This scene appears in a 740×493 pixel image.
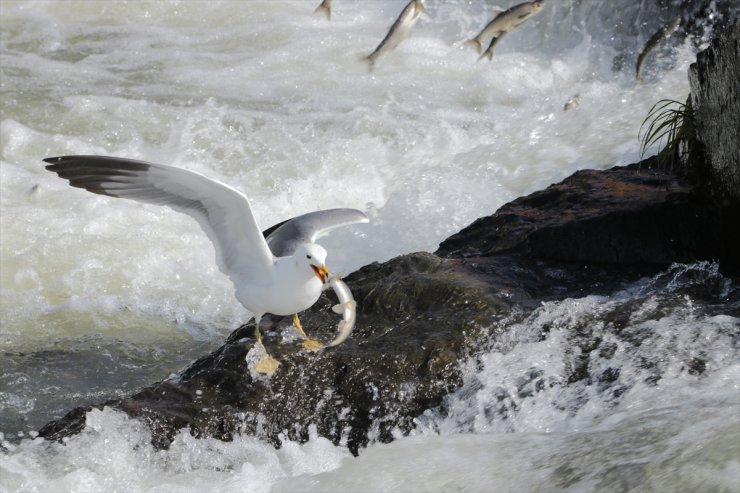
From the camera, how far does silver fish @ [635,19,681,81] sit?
8.54 m

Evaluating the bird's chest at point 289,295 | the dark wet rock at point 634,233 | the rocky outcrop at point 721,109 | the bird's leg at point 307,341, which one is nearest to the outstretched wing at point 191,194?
the bird's chest at point 289,295

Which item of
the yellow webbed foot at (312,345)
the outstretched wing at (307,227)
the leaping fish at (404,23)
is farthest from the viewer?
the leaping fish at (404,23)

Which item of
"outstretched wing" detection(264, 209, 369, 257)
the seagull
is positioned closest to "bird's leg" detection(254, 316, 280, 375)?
the seagull

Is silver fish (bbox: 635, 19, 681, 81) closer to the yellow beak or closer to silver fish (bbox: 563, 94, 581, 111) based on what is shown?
silver fish (bbox: 563, 94, 581, 111)

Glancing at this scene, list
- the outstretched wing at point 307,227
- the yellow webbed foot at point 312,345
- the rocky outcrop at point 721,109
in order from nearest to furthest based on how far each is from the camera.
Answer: the yellow webbed foot at point 312,345, the outstretched wing at point 307,227, the rocky outcrop at point 721,109

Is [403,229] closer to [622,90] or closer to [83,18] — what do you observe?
[622,90]

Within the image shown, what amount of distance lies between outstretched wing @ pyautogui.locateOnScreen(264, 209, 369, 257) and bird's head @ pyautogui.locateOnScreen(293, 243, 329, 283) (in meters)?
0.28

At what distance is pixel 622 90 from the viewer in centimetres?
903

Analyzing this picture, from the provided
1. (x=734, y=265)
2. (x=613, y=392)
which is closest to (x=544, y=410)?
(x=613, y=392)

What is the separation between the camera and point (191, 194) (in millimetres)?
4309

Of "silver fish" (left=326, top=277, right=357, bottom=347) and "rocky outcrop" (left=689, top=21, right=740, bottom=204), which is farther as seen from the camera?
"rocky outcrop" (left=689, top=21, right=740, bottom=204)

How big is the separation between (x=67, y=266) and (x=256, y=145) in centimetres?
221

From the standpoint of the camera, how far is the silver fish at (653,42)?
854 cm

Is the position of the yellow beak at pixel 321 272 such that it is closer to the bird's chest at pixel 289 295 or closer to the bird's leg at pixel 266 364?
the bird's chest at pixel 289 295
